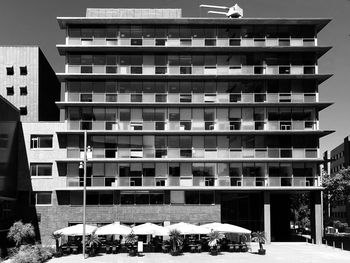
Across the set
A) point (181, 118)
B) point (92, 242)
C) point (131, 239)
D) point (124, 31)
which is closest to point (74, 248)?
point (92, 242)

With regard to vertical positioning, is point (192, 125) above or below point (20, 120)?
below

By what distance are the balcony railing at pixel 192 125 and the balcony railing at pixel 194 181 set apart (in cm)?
555

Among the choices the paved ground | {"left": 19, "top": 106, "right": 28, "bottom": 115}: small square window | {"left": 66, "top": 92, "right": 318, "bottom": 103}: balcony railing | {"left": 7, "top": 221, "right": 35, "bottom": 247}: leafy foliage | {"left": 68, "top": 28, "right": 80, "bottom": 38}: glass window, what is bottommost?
the paved ground

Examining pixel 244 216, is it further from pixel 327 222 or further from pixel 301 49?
pixel 327 222

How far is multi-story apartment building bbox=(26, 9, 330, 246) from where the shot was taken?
55.5 metres

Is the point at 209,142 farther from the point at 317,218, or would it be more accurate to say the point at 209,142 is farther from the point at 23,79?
the point at 23,79

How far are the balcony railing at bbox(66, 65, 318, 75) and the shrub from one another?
75.7 feet

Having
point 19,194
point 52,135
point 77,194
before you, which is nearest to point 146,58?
point 52,135

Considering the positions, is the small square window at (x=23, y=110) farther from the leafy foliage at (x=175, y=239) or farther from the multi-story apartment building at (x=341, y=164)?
the multi-story apartment building at (x=341, y=164)

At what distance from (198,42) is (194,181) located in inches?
629

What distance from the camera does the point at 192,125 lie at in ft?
186

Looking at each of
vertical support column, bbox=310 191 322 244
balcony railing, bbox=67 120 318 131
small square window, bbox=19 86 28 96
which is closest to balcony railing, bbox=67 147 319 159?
balcony railing, bbox=67 120 318 131

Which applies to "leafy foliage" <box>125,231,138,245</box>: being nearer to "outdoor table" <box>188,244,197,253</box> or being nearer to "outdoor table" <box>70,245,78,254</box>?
"outdoor table" <box>70,245,78,254</box>

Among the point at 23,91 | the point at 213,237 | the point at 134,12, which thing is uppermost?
the point at 134,12
